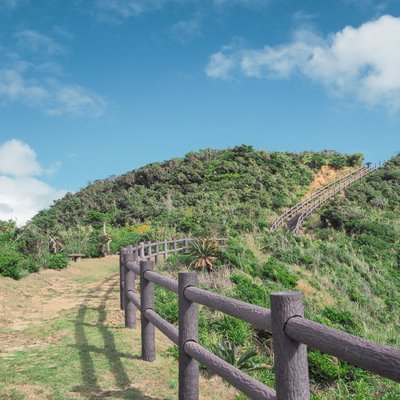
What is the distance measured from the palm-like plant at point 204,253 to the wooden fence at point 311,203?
14.1 meters

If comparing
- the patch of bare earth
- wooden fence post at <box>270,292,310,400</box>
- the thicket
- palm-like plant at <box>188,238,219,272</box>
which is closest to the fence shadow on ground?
wooden fence post at <box>270,292,310,400</box>

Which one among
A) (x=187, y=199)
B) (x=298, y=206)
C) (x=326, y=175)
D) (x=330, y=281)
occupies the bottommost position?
(x=330, y=281)

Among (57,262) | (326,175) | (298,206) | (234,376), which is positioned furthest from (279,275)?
(326,175)

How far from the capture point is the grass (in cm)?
488

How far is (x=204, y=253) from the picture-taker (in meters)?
16.7

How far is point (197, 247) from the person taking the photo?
16.7 m

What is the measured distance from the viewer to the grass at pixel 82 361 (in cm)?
488

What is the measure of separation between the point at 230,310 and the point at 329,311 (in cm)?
911

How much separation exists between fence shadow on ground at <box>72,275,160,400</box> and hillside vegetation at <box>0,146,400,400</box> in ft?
4.38

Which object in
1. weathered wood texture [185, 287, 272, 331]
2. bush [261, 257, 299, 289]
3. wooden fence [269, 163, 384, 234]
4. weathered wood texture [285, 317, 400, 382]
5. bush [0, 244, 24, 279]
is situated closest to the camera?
weathered wood texture [285, 317, 400, 382]

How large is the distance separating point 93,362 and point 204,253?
11064mm

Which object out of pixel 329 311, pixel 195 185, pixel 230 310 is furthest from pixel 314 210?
pixel 230 310

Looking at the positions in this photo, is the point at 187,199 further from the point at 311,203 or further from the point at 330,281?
the point at 330,281

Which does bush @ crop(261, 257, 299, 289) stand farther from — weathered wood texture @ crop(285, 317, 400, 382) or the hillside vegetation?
weathered wood texture @ crop(285, 317, 400, 382)
